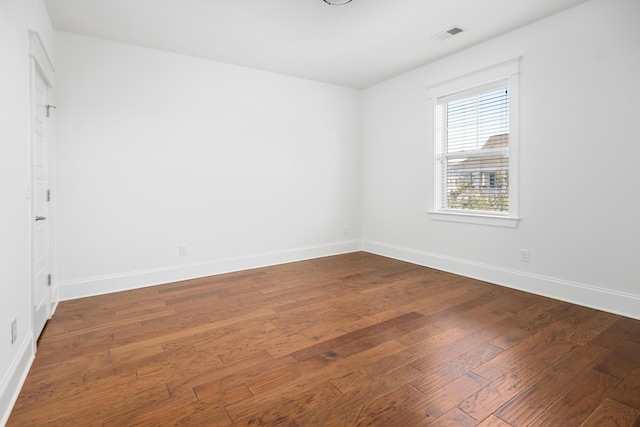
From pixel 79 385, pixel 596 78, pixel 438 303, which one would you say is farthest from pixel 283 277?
pixel 596 78

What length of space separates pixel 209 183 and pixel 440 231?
3032 mm

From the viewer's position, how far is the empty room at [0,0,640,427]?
182 centimetres

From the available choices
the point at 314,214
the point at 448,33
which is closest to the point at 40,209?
the point at 314,214

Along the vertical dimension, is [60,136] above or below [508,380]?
above

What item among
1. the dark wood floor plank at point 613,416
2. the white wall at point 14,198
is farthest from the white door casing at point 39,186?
the dark wood floor plank at point 613,416

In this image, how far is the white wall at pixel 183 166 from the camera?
3.42m

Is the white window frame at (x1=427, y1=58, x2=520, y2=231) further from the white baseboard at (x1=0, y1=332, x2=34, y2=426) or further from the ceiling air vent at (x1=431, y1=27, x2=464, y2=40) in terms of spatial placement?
the white baseboard at (x1=0, y1=332, x2=34, y2=426)

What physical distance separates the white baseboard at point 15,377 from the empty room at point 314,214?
2cm

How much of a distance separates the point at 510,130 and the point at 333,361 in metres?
3.03

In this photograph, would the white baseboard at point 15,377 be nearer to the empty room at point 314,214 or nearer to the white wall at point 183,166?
the empty room at point 314,214

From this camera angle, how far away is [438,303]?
314 cm

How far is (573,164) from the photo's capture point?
10.1 ft

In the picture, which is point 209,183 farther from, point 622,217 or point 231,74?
point 622,217

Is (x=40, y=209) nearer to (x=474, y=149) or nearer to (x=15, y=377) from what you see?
(x=15, y=377)
